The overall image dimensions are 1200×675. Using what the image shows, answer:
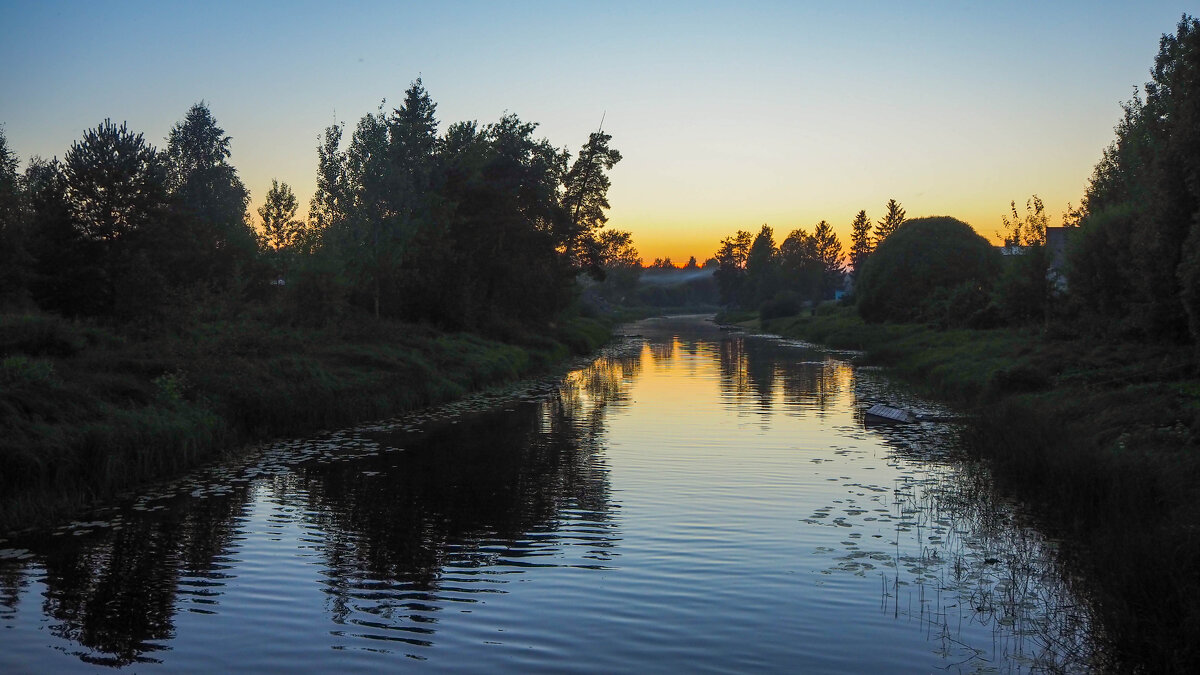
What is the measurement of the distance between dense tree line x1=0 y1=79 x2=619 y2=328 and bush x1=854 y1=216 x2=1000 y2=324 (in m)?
22.1

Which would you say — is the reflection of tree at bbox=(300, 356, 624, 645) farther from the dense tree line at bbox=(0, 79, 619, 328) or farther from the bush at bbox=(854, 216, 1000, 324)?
the bush at bbox=(854, 216, 1000, 324)

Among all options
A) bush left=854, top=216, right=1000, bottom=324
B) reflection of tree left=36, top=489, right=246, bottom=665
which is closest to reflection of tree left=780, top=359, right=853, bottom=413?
bush left=854, top=216, right=1000, bottom=324

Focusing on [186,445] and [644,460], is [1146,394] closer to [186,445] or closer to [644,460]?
[644,460]

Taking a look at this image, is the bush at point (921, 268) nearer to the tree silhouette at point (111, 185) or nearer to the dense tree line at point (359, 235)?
the dense tree line at point (359, 235)

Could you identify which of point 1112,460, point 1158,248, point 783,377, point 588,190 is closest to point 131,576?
point 1112,460

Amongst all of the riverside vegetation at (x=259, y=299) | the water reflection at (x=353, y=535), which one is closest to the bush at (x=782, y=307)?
the riverside vegetation at (x=259, y=299)

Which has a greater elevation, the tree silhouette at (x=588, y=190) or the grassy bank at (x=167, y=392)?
the tree silhouette at (x=588, y=190)

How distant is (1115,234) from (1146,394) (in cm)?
1239

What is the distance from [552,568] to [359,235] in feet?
122

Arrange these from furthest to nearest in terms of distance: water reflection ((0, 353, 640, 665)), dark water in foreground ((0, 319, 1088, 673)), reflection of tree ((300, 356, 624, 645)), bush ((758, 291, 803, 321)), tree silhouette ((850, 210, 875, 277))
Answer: tree silhouette ((850, 210, 875, 277)), bush ((758, 291, 803, 321)), reflection of tree ((300, 356, 624, 645)), water reflection ((0, 353, 640, 665)), dark water in foreground ((0, 319, 1088, 673))

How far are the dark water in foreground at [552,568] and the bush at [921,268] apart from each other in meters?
45.5

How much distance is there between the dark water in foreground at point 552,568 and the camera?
9227 millimetres

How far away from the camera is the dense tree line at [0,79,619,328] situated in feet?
104

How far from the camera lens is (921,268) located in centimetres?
6575
